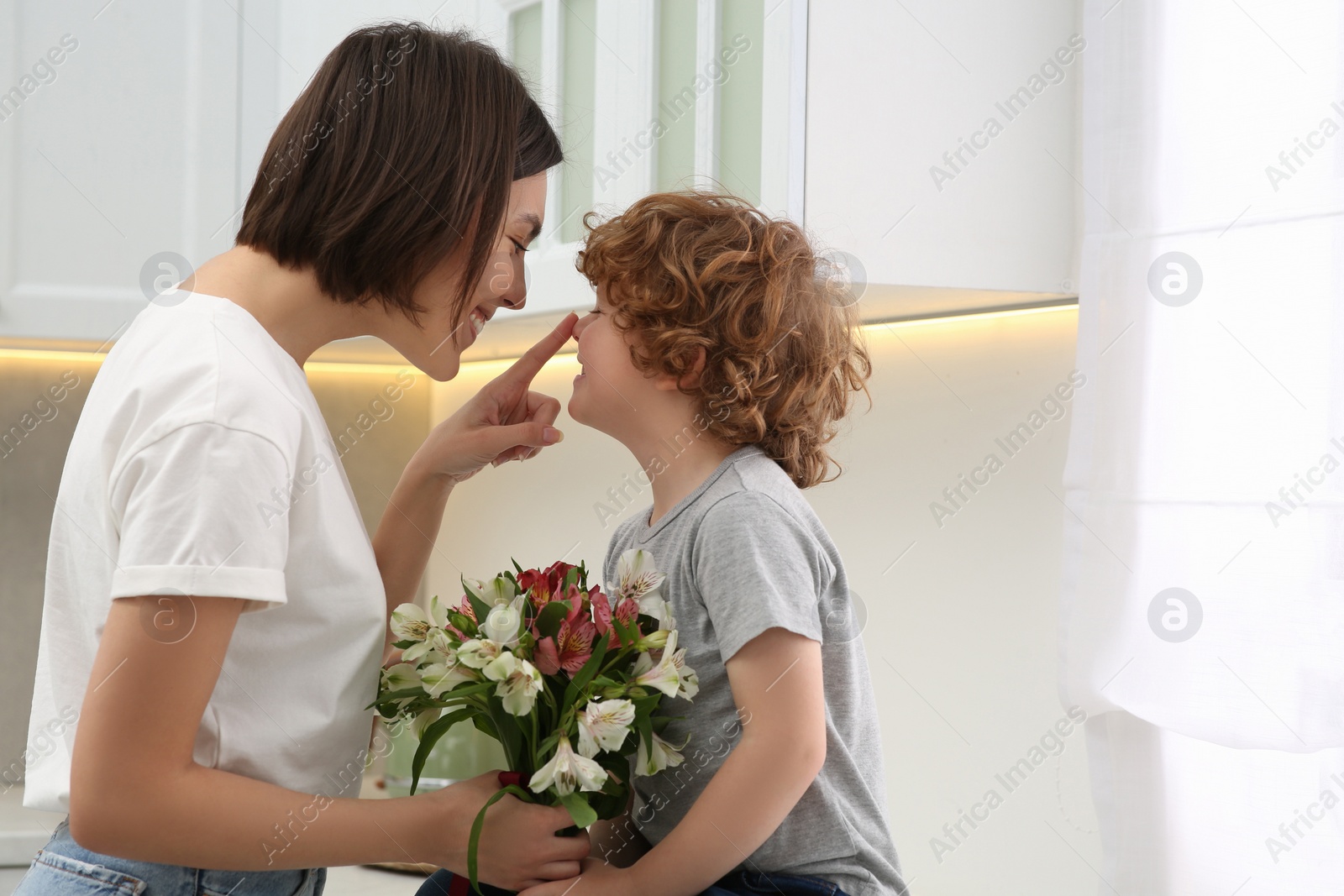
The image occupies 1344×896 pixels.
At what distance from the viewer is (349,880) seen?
5.28 feet

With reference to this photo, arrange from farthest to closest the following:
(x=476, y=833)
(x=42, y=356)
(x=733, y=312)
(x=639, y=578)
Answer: (x=42, y=356) < (x=733, y=312) < (x=639, y=578) < (x=476, y=833)

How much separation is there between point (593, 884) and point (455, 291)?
48 cm

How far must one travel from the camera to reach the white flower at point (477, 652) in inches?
30.6

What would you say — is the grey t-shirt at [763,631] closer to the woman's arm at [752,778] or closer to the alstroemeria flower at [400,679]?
the woman's arm at [752,778]


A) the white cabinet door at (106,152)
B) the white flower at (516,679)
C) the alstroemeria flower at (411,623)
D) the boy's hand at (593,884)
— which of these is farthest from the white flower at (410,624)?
the white cabinet door at (106,152)

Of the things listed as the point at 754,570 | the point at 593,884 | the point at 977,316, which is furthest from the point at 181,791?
the point at 977,316

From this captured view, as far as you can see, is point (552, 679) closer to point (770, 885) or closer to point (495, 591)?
point (495, 591)

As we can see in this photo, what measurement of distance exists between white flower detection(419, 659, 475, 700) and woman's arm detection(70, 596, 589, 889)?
0.27 ft

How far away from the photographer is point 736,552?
87cm

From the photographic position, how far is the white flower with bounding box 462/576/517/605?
2.80 ft

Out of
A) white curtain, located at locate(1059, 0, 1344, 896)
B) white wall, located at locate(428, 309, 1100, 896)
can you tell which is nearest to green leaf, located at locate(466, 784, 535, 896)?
white curtain, located at locate(1059, 0, 1344, 896)

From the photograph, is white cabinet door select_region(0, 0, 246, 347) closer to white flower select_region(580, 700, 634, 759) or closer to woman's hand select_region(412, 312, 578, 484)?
woman's hand select_region(412, 312, 578, 484)

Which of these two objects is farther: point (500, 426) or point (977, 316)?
point (977, 316)

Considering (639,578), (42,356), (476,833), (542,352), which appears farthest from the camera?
(42,356)
